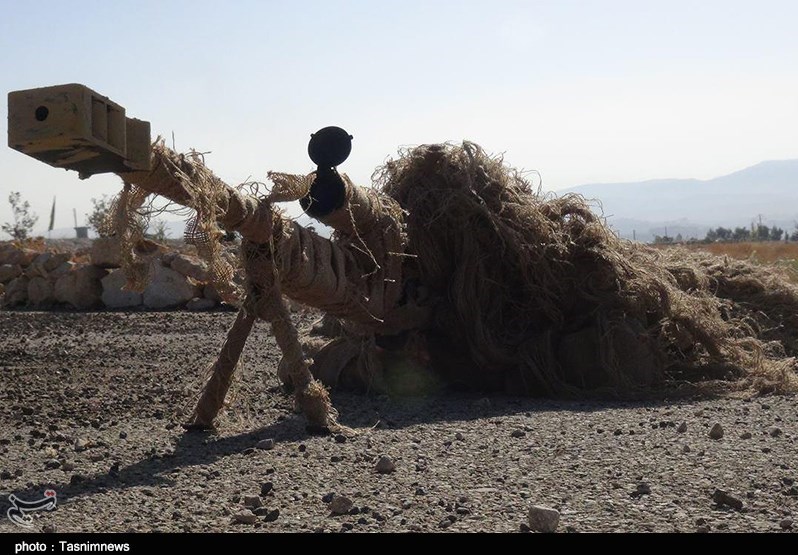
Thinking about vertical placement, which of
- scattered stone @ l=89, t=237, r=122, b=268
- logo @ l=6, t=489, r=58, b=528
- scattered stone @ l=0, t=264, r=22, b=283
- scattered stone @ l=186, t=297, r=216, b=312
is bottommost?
logo @ l=6, t=489, r=58, b=528

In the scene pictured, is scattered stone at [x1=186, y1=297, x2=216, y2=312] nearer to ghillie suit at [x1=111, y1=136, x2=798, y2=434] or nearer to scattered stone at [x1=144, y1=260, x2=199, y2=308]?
scattered stone at [x1=144, y1=260, x2=199, y2=308]

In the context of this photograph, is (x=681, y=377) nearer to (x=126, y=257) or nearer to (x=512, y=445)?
(x=512, y=445)

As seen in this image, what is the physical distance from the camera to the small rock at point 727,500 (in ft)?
14.1

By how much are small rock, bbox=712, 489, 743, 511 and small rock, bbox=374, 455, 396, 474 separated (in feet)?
5.25

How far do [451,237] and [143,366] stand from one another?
3320 millimetres

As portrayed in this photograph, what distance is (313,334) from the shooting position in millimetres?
8656

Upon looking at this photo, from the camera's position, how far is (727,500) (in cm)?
431

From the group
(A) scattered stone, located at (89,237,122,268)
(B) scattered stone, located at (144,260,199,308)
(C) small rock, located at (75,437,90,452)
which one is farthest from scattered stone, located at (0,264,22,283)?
(C) small rock, located at (75,437,90,452)

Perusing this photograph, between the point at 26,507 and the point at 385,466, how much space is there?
1.72 metres

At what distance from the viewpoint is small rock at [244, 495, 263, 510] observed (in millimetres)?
4496

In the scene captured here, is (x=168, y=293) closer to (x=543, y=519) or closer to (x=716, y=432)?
(x=716, y=432)

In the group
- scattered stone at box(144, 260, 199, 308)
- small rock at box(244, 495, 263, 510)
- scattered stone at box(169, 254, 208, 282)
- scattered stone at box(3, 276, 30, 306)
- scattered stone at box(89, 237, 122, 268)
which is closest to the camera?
small rock at box(244, 495, 263, 510)

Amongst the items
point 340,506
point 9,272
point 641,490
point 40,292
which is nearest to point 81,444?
point 340,506

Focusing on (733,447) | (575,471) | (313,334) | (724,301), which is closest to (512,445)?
(575,471)
